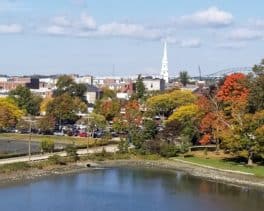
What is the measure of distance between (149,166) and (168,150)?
8.47 ft

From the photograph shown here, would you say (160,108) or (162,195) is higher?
(160,108)

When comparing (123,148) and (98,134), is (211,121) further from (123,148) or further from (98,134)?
(98,134)

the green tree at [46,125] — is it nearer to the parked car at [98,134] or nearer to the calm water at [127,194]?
the parked car at [98,134]

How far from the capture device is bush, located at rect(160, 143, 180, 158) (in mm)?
39938

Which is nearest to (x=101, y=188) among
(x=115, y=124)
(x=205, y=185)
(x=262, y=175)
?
(x=205, y=185)

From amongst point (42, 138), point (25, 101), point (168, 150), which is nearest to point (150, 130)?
point (168, 150)

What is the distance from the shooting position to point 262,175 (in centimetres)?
3266

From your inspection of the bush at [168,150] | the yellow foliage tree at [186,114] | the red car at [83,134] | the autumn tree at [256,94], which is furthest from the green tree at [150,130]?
the red car at [83,134]

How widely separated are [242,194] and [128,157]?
1168 centimetres

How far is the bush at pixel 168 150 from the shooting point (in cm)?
3994

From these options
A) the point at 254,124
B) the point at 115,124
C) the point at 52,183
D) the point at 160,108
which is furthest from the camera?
the point at 160,108

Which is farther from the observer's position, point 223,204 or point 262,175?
point 262,175

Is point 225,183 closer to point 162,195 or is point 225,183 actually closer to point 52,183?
point 162,195

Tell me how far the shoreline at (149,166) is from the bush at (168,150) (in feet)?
3.08
